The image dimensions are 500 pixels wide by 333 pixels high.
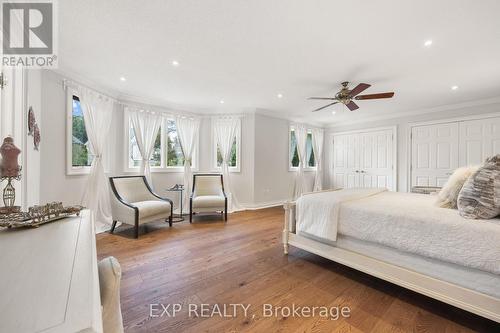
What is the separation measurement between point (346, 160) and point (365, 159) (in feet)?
1.82

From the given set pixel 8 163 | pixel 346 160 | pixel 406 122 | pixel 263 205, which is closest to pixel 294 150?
pixel 346 160

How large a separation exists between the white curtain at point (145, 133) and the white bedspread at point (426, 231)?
364cm

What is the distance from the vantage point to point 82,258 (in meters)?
0.70

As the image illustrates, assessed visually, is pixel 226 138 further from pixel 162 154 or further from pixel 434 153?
pixel 434 153

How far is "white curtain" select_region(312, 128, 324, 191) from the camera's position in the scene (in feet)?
21.8

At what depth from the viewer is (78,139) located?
3479 millimetres

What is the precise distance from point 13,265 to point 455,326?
2526mm

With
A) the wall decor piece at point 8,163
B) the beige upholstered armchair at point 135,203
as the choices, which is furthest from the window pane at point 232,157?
the wall decor piece at point 8,163

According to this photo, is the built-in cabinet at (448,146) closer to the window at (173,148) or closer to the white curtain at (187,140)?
the white curtain at (187,140)

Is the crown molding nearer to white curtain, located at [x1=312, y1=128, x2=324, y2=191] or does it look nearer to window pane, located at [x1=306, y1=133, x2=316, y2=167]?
A: white curtain, located at [x1=312, y1=128, x2=324, y2=191]

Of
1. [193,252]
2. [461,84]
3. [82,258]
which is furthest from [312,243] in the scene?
[461,84]

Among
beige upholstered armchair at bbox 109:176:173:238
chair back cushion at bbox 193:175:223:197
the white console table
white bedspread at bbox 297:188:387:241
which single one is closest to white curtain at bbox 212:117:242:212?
chair back cushion at bbox 193:175:223:197

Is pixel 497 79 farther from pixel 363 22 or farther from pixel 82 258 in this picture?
pixel 82 258

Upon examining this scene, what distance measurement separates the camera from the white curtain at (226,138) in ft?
17.0
